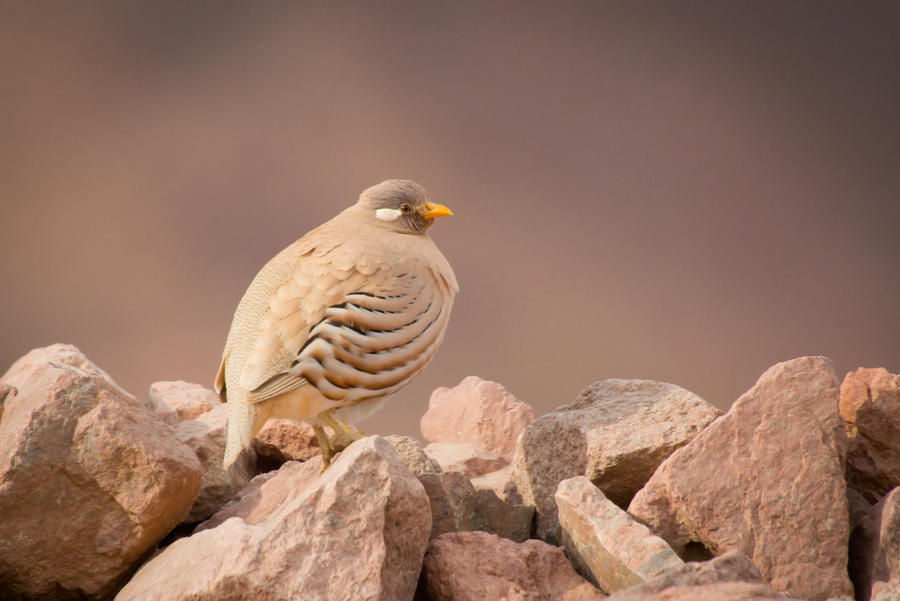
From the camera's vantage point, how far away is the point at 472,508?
4418 millimetres

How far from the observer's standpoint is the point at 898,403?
4.41m

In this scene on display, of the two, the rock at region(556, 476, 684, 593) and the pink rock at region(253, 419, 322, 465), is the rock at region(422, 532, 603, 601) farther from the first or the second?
the pink rock at region(253, 419, 322, 465)

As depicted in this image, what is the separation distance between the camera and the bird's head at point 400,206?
16.6 ft

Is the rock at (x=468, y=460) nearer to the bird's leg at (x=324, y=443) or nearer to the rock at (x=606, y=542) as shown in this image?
the bird's leg at (x=324, y=443)

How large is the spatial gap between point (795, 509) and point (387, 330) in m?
2.14

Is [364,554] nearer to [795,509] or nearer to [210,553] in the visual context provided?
[210,553]

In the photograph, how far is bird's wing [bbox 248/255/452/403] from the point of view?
168 inches

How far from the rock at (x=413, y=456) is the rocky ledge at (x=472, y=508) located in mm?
13

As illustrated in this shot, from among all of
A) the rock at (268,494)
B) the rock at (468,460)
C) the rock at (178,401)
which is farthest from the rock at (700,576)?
the rock at (178,401)

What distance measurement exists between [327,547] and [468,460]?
2401 millimetres

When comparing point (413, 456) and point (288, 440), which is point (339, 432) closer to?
point (413, 456)

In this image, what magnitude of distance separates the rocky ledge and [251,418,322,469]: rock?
603 mm

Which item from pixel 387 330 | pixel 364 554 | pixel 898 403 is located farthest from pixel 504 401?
pixel 364 554

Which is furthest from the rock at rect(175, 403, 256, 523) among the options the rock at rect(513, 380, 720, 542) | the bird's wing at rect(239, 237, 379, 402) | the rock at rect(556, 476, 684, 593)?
the rock at rect(556, 476, 684, 593)
